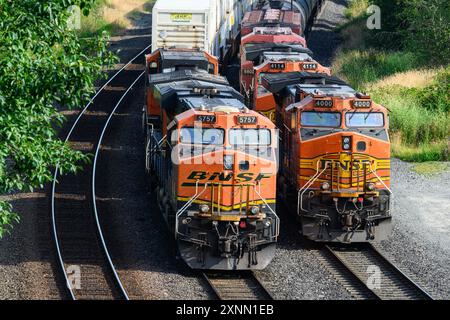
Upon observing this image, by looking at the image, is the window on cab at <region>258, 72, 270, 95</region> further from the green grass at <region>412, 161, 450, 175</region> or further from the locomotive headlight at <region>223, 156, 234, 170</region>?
the locomotive headlight at <region>223, 156, 234, 170</region>

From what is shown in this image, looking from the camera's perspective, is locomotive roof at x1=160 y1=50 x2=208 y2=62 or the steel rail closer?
the steel rail

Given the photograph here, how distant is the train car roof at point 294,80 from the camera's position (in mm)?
28203

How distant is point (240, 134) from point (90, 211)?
6.81 meters

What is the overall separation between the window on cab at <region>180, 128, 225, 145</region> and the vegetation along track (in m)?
3.07

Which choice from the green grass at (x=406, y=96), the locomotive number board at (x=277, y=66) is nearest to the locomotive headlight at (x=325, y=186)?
the locomotive number board at (x=277, y=66)

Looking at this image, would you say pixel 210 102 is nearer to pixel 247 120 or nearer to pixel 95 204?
pixel 247 120

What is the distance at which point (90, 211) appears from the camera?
90.8ft

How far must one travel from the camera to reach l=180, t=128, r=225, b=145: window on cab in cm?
2248

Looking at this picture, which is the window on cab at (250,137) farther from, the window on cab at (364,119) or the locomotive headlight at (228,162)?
the window on cab at (364,119)

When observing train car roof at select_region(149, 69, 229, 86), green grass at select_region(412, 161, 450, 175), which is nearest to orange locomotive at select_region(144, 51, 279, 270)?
train car roof at select_region(149, 69, 229, 86)

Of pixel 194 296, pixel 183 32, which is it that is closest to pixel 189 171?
pixel 194 296

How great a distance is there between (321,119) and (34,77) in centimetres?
930

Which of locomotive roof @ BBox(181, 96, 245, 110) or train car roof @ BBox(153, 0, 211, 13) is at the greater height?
train car roof @ BBox(153, 0, 211, 13)

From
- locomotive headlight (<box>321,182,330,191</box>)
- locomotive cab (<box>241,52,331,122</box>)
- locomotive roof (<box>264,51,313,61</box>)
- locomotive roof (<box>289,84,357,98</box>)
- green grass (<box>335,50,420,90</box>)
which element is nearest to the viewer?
locomotive headlight (<box>321,182,330,191</box>)
